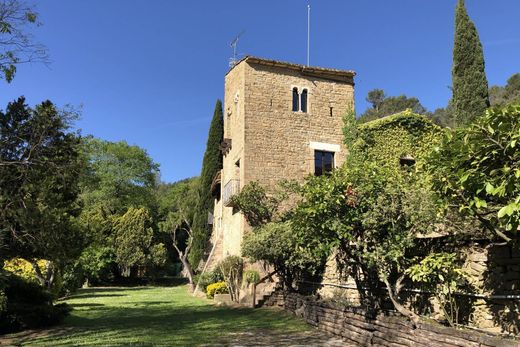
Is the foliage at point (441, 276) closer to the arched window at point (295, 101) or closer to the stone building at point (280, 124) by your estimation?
the stone building at point (280, 124)

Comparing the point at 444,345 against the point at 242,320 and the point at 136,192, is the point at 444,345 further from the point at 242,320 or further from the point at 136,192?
the point at 136,192

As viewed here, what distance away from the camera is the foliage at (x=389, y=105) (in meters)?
57.6

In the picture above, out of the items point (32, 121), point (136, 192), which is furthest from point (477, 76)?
point (136, 192)

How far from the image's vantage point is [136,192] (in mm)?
46562

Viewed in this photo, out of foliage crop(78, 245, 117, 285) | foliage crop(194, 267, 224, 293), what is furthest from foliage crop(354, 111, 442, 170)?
foliage crop(78, 245, 117, 285)

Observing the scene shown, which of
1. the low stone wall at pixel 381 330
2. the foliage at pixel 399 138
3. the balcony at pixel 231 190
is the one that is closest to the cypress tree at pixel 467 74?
the foliage at pixel 399 138

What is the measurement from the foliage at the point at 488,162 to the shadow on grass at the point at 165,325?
6434mm

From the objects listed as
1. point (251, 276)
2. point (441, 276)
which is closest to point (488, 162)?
point (441, 276)

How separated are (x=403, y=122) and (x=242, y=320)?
11.0 m

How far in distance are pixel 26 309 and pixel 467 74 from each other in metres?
20.5

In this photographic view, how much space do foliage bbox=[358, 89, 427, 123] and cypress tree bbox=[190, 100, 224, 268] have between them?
93.6 feet

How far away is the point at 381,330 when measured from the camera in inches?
324

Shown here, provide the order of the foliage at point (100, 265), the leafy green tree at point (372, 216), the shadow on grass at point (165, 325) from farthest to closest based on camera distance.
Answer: the foliage at point (100, 265) → the shadow on grass at point (165, 325) → the leafy green tree at point (372, 216)

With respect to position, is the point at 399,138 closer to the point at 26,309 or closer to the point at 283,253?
the point at 283,253
